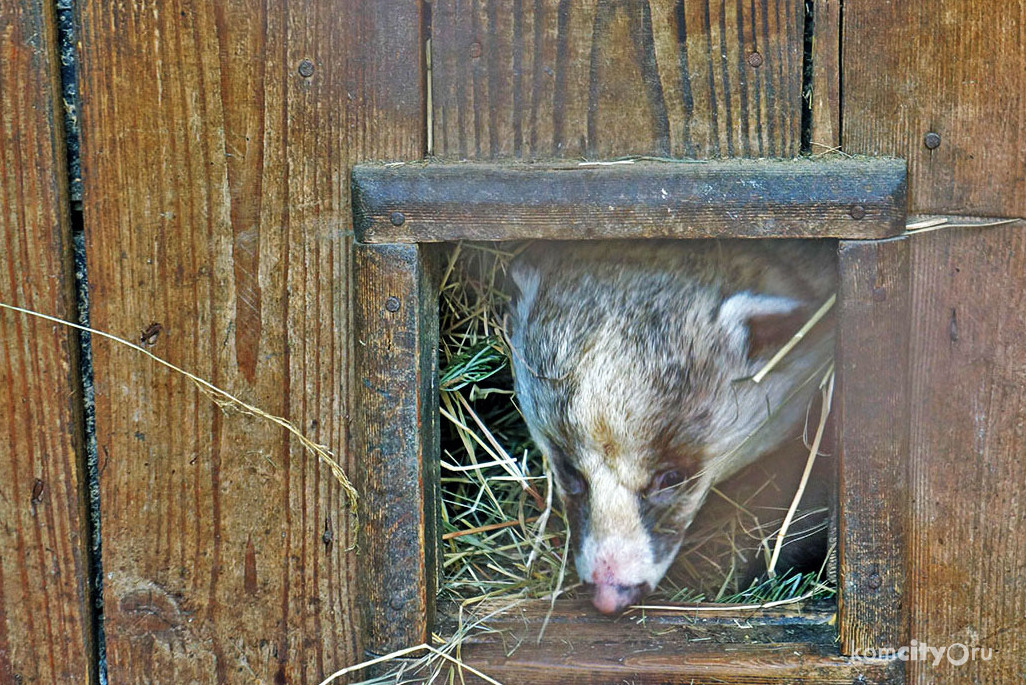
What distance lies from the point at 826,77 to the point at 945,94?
0.26 meters

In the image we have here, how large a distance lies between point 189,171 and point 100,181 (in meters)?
0.21

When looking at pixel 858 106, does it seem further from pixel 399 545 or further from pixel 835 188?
pixel 399 545

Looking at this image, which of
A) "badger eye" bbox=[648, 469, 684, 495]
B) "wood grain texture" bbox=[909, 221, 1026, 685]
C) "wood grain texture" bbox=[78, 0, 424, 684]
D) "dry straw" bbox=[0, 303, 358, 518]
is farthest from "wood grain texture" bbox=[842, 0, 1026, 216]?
"dry straw" bbox=[0, 303, 358, 518]

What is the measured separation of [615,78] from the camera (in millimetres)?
2236

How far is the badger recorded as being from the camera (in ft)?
8.05

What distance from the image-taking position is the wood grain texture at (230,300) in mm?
2248

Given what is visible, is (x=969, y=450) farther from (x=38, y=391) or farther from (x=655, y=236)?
(x=38, y=391)

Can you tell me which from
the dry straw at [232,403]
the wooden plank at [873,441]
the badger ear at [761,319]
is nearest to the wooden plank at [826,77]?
the wooden plank at [873,441]

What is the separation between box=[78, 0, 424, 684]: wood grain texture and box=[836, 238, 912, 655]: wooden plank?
41.3 inches

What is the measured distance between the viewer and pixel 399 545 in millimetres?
2264

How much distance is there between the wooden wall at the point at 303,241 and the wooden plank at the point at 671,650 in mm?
232

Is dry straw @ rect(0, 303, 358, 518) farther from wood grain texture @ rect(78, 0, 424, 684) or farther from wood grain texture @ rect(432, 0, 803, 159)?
wood grain texture @ rect(432, 0, 803, 159)

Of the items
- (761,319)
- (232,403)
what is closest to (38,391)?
(232,403)

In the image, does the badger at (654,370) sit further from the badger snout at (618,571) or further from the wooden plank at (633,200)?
the wooden plank at (633,200)
